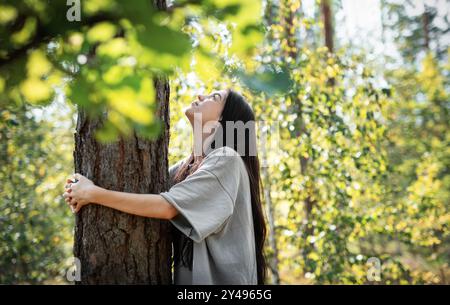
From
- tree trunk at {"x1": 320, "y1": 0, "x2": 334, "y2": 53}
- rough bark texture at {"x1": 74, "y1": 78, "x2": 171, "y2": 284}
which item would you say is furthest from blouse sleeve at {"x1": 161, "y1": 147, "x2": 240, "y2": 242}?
tree trunk at {"x1": 320, "y1": 0, "x2": 334, "y2": 53}

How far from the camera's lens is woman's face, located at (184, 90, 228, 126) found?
200 cm

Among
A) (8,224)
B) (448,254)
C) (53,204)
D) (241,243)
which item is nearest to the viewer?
(241,243)

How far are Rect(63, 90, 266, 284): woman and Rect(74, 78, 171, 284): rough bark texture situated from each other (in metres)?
0.06

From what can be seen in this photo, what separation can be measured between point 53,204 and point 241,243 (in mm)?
5553

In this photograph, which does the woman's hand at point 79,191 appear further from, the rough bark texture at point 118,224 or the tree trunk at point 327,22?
the tree trunk at point 327,22

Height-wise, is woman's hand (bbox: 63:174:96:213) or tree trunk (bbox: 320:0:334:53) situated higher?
tree trunk (bbox: 320:0:334:53)

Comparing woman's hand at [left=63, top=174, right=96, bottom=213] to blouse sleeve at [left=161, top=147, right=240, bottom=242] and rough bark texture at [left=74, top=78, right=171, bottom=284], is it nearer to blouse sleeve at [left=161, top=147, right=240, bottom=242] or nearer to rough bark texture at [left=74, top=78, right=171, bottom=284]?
rough bark texture at [left=74, top=78, right=171, bottom=284]

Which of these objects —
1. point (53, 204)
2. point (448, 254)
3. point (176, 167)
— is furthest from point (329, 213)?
point (448, 254)

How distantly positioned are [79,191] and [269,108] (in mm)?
2702

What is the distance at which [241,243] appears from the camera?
1789mm

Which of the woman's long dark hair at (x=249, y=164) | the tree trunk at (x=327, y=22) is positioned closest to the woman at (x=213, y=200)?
the woman's long dark hair at (x=249, y=164)

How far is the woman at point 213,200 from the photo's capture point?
157cm
